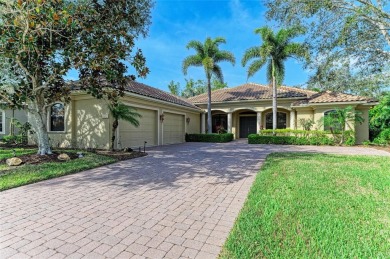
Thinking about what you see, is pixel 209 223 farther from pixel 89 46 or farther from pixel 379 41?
pixel 379 41

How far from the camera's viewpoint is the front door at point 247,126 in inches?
915

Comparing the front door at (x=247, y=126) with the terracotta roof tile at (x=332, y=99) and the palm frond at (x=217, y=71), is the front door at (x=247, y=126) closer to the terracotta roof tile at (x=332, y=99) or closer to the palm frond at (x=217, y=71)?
the terracotta roof tile at (x=332, y=99)

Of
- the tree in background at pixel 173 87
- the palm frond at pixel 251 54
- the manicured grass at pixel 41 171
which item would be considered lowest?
the manicured grass at pixel 41 171

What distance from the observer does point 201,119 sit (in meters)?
23.1

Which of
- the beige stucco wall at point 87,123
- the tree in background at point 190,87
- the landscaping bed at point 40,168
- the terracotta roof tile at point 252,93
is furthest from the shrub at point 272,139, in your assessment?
the tree in background at point 190,87

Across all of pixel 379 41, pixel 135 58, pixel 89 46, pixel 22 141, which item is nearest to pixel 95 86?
pixel 89 46

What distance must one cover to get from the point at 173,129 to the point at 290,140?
9.10 metres

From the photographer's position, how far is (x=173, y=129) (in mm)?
17938

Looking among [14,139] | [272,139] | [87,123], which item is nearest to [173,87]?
[272,139]

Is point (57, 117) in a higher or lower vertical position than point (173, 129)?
higher

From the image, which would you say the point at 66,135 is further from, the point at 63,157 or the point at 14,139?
the point at 14,139

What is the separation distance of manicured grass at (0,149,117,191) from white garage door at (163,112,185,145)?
27.4 ft

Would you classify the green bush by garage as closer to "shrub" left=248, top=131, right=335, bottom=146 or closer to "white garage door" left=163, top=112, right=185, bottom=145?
"shrub" left=248, top=131, right=335, bottom=146

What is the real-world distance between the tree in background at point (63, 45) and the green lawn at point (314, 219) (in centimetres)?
587
